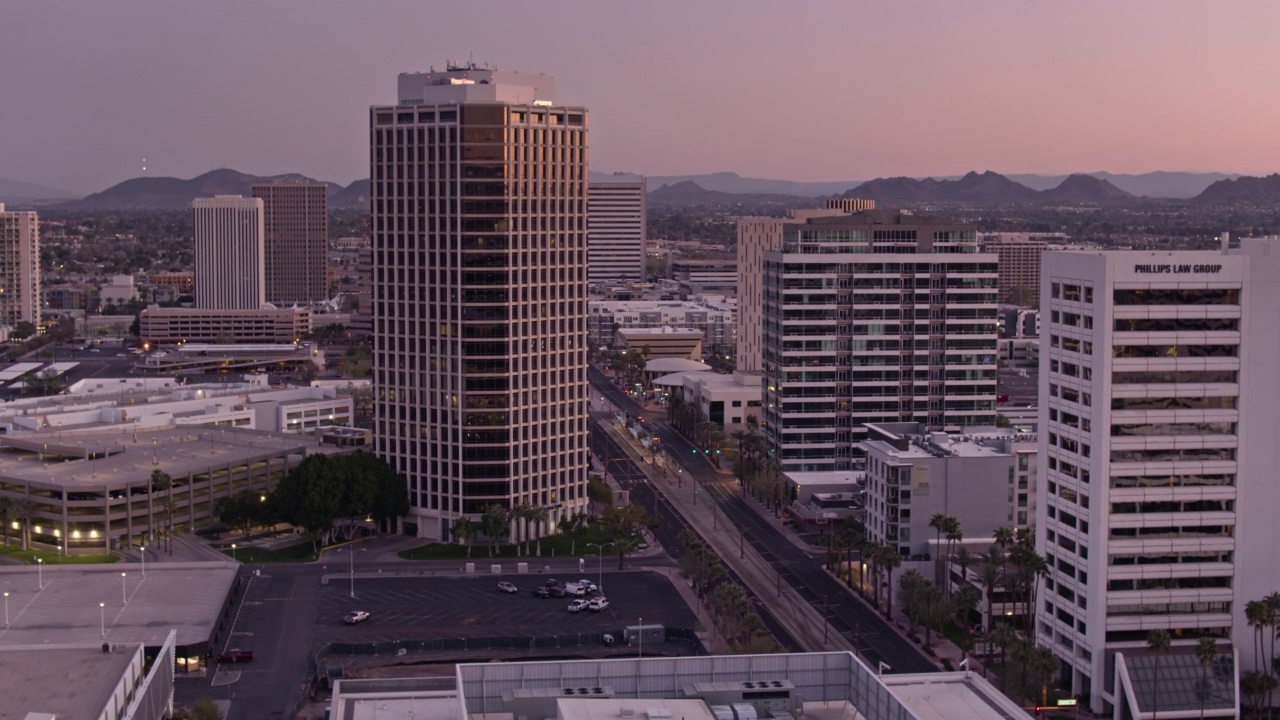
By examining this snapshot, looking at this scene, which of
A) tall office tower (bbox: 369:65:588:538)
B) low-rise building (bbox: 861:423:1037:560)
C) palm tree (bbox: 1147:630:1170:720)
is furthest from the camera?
tall office tower (bbox: 369:65:588:538)

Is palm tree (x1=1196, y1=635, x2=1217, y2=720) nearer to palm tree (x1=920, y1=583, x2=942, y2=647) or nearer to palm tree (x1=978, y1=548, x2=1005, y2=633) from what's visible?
palm tree (x1=978, y1=548, x2=1005, y2=633)

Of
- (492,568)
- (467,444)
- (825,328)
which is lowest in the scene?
(492,568)

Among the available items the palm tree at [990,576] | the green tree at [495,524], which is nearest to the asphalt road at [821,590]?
the palm tree at [990,576]

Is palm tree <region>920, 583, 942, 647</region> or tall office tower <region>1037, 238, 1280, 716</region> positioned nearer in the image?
tall office tower <region>1037, 238, 1280, 716</region>

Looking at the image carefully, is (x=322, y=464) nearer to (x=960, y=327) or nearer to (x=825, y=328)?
(x=825, y=328)

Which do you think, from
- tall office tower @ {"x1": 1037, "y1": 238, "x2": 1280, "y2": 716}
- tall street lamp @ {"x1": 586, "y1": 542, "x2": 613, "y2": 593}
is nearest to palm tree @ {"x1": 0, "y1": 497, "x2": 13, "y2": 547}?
tall street lamp @ {"x1": 586, "y1": 542, "x2": 613, "y2": 593}

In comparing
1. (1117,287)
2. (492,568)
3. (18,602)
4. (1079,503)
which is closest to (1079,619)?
(1079,503)
